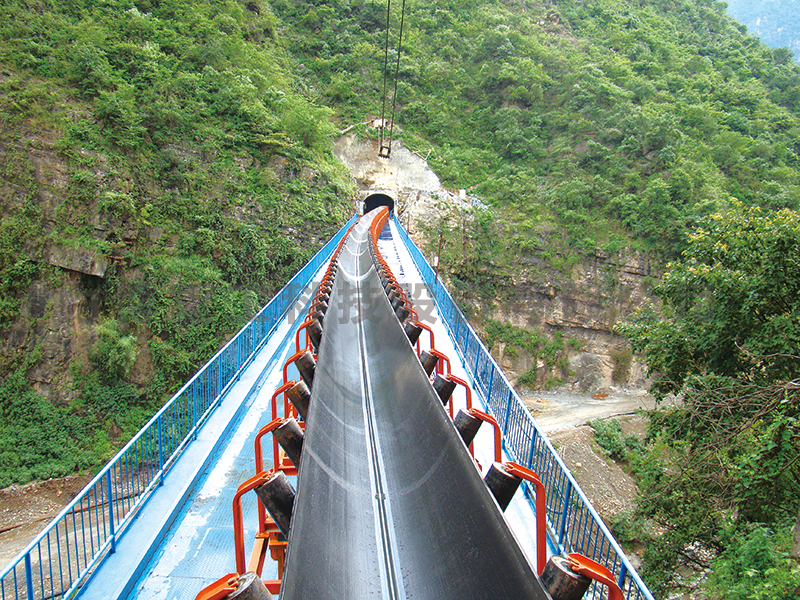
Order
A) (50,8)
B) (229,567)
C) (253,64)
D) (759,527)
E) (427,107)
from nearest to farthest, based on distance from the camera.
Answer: (229,567) < (759,527) < (50,8) < (253,64) < (427,107)

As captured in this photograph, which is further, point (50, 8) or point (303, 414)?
point (50, 8)

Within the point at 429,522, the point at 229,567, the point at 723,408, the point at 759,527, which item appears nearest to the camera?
the point at 429,522

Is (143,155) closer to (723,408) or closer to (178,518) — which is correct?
(178,518)

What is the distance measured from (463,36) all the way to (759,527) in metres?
36.5

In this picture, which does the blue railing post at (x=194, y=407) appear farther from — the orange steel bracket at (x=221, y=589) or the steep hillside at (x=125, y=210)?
the steep hillside at (x=125, y=210)

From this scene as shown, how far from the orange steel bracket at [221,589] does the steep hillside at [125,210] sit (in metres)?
12.6

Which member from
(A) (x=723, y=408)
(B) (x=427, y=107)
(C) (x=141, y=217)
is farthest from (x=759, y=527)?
(B) (x=427, y=107)

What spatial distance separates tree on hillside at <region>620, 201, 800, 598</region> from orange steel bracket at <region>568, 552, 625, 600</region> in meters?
4.95

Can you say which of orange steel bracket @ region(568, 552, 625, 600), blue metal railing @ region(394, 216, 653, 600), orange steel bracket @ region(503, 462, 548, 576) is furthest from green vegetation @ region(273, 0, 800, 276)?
orange steel bracket @ region(568, 552, 625, 600)

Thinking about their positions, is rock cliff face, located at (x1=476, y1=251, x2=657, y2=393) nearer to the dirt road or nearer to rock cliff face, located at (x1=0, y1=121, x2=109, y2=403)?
the dirt road

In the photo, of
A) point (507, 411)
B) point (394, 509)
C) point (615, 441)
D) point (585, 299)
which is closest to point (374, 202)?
→ point (585, 299)

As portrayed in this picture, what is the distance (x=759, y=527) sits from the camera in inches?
231

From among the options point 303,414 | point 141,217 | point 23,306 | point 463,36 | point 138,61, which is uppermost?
point 463,36

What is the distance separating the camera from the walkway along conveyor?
195 cm
